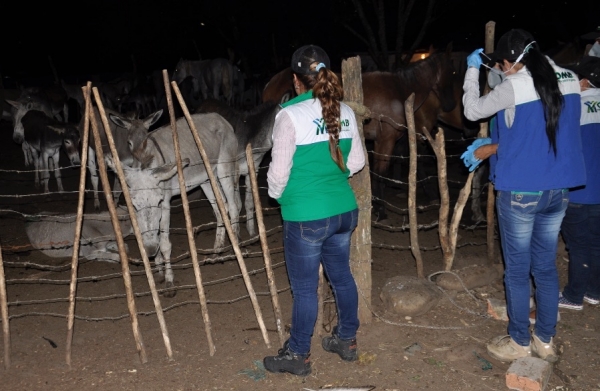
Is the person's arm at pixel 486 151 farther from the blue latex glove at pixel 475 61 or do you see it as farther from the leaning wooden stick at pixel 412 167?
the leaning wooden stick at pixel 412 167

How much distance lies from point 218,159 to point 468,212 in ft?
13.7

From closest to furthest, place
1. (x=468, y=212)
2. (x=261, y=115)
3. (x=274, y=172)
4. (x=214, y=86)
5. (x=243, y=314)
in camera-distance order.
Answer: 1. (x=274, y=172)
2. (x=243, y=314)
3. (x=261, y=115)
4. (x=468, y=212)
5. (x=214, y=86)

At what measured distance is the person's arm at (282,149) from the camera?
343cm

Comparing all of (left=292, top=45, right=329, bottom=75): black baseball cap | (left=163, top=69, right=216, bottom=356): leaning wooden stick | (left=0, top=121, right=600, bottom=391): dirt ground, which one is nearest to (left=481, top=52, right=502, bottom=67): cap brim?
(left=292, top=45, right=329, bottom=75): black baseball cap

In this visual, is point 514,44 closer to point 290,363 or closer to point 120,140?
point 290,363

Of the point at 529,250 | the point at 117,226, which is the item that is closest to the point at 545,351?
the point at 529,250

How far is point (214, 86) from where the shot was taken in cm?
1861

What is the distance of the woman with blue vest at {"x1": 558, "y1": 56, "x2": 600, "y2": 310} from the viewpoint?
178 inches

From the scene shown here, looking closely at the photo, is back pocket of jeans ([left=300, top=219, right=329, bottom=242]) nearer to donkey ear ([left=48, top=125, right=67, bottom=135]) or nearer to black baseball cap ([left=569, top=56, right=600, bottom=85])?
black baseball cap ([left=569, top=56, right=600, bottom=85])

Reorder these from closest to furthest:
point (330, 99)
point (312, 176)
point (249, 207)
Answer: point (330, 99) < point (312, 176) < point (249, 207)

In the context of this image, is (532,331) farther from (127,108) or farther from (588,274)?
(127,108)

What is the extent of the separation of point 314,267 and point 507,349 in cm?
176

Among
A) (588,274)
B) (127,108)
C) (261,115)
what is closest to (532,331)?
(588,274)

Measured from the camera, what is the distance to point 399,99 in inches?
329
